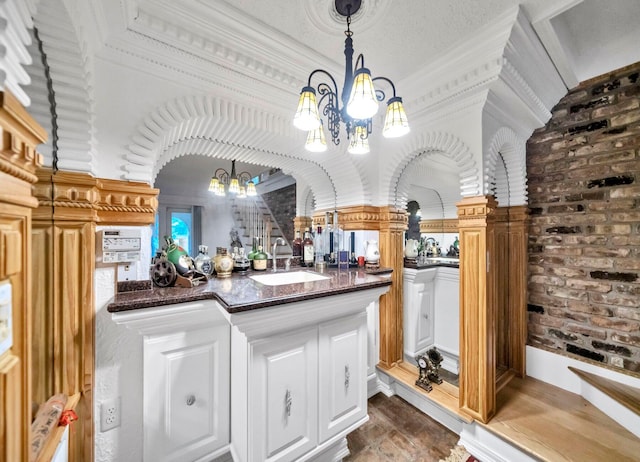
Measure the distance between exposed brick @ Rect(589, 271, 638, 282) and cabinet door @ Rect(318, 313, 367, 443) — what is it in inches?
71.2

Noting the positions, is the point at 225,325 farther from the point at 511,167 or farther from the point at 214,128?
the point at 511,167

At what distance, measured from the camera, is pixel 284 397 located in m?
1.19

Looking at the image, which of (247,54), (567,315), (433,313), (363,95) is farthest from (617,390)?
(247,54)

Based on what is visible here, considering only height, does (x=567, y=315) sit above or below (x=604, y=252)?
below

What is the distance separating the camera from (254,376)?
110cm

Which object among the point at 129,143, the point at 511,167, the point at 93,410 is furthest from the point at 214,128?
the point at 511,167

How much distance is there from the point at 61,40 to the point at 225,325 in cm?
140

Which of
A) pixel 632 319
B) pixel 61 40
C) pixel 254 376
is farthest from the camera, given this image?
pixel 632 319

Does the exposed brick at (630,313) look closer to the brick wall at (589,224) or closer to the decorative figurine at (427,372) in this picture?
the brick wall at (589,224)

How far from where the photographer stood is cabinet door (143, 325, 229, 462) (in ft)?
3.91

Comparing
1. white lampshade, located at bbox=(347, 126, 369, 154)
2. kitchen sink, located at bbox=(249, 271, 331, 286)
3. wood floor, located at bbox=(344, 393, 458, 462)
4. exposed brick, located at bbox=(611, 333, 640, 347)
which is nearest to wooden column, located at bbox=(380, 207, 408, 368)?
wood floor, located at bbox=(344, 393, 458, 462)

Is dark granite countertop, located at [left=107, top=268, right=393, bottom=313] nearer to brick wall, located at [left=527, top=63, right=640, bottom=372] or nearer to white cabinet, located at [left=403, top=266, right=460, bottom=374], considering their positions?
white cabinet, located at [left=403, top=266, right=460, bottom=374]

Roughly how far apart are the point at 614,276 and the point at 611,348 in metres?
0.51

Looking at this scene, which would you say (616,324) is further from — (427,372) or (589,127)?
(589,127)
